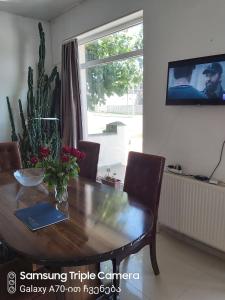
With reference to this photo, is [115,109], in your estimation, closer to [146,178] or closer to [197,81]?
[197,81]

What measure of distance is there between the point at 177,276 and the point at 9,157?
208 cm

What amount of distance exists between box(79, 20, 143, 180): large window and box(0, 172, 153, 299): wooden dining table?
1.53 metres

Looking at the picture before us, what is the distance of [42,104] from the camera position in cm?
403

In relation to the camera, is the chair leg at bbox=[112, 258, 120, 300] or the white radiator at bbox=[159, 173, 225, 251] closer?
the chair leg at bbox=[112, 258, 120, 300]

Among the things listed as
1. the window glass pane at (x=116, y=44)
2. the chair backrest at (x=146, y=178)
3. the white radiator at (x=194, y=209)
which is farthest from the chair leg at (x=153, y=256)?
the window glass pane at (x=116, y=44)

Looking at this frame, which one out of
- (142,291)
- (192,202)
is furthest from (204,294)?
(192,202)

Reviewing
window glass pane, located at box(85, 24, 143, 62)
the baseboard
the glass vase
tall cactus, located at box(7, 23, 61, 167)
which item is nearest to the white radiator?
the baseboard

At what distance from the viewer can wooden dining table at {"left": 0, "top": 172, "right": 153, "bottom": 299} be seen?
113 centimetres

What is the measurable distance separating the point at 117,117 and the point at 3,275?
2448 millimetres

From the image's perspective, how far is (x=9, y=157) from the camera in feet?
9.28

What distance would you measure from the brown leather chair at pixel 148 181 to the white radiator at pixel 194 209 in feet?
1.74

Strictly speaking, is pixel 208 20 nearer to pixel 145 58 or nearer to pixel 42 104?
pixel 145 58

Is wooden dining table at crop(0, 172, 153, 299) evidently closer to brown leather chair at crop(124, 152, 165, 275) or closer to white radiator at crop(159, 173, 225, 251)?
brown leather chair at crop(124, 152, 165, 275)

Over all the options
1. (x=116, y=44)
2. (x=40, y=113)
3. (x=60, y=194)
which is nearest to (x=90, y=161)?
(x=60, y=194)
